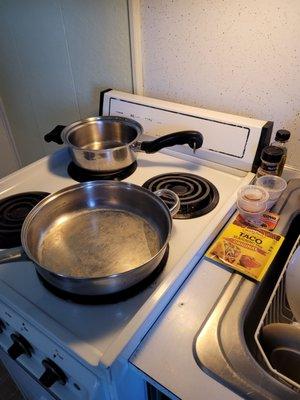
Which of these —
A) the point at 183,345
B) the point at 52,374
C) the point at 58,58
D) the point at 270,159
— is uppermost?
the point at 58,58

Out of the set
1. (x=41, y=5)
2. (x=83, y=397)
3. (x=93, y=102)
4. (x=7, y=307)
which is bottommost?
(x=83, y=397)

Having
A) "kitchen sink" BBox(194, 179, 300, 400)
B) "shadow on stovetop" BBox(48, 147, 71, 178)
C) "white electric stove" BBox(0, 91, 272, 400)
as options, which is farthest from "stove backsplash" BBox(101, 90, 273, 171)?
"kitchen sink" BBox(194, 179, 300, 400)

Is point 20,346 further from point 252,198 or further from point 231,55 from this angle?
point 231,55

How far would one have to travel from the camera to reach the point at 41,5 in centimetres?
104

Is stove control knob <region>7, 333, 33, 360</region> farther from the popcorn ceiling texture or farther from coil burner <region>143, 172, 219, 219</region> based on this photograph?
the popcorn ceiling texture

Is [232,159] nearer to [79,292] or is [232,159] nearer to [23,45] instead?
[79,292]

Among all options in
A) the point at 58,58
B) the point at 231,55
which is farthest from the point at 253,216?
the point at 58,58

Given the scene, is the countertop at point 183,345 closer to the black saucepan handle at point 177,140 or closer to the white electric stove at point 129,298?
the white electric stove at point 129,298

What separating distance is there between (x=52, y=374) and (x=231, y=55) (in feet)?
2.73

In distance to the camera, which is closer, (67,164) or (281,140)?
(281,140)

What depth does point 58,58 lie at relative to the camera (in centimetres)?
114

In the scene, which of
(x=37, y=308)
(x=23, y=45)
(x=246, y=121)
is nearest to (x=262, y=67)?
(x=246, y=121)

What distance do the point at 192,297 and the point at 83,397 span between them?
10.4 inches

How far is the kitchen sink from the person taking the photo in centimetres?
41
